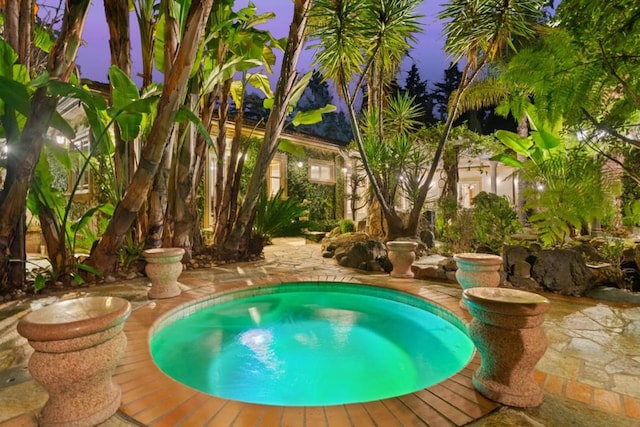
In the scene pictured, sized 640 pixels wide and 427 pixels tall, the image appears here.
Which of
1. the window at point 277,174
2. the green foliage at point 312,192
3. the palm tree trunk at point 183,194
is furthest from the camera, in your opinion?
the green foliage at point 312,192

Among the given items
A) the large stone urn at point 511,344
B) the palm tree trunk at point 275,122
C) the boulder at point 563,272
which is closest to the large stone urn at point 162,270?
the palm tree trunk at point 275,122

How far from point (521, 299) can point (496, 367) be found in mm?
500

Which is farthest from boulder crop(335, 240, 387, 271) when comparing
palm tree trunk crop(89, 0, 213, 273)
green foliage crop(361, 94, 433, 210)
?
palm tree trunk crop(89, 0, 213, 273)

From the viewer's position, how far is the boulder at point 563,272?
16.0 ft

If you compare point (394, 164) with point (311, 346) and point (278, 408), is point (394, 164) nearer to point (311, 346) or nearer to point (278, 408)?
point (311, 346)

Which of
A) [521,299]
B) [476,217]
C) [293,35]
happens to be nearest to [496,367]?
[521,299]

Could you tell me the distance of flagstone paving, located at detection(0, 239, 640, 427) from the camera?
81.4 inches

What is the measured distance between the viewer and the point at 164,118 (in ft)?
16.2

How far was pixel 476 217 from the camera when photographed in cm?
732

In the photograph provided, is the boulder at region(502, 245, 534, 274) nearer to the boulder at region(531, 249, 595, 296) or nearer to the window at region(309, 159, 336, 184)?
the boulder at region(531, 249, 595, 296)

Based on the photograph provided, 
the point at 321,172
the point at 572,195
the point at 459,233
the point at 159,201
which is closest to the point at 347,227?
the point at 321,172

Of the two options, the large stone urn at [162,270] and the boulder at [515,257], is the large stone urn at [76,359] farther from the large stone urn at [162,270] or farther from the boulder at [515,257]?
the boulder at [515,257]

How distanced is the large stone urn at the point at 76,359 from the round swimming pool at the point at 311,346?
1.18m

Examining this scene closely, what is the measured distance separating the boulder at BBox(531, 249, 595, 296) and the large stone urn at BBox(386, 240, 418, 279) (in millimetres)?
1967
